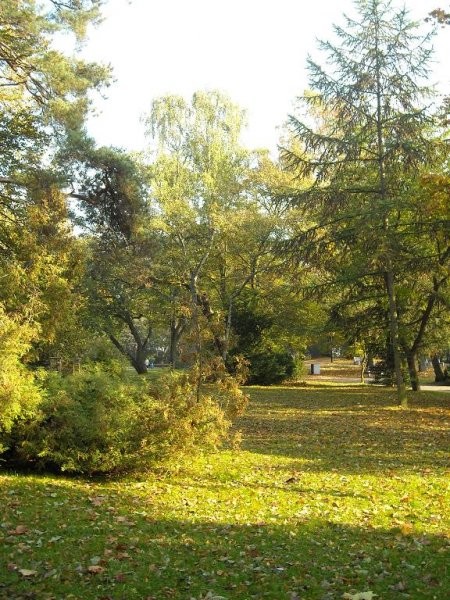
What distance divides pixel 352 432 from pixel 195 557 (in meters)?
8.54

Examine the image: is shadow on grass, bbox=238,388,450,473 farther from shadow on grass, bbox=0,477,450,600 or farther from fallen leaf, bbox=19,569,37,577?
fallen leaf, bbox=19,569,37,577

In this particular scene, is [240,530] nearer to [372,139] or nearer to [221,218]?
[372,139]

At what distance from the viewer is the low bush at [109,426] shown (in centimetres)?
730

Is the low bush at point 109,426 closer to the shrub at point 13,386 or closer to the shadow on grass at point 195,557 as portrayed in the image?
the shrub at point 13,386

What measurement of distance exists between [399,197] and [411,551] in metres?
12.9

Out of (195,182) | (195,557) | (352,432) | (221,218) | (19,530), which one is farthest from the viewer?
(195,182)

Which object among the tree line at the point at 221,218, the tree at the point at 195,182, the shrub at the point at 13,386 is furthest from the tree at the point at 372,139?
the shrub at the point at 13,386

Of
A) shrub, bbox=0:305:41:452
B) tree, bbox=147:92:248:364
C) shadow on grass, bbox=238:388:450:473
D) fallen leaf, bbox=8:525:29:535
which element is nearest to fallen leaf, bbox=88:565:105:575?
fallen leaf, bbox=8:525:29:535

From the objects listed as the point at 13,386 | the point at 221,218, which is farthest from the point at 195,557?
the point at 221,218

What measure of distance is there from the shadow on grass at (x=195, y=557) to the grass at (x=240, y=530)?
11 millimetres

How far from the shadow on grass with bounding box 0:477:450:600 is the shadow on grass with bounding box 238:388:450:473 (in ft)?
11.6

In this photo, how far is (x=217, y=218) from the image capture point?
969 inches

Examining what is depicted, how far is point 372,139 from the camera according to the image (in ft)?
58.5

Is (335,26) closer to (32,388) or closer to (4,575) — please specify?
(32,388)
